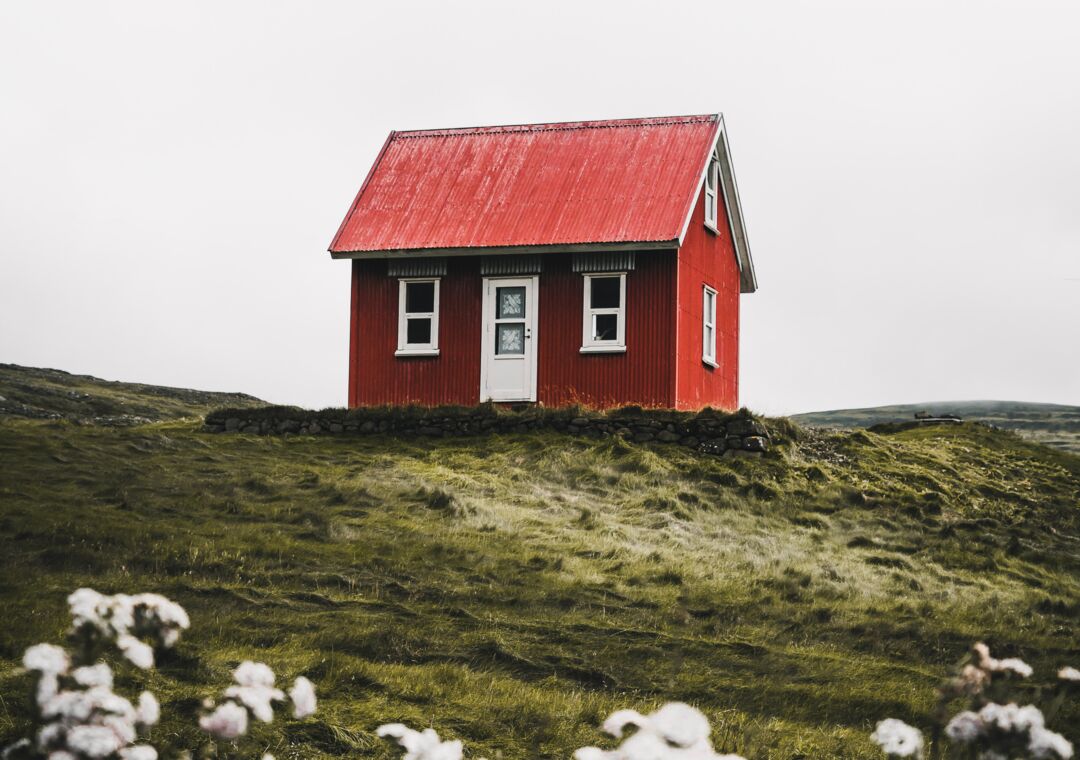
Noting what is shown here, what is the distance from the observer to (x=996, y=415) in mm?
85062

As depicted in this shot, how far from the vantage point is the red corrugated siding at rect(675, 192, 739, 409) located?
27.0m

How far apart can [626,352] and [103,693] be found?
22491 mm

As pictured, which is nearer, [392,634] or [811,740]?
[811,740]

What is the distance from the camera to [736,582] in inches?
627

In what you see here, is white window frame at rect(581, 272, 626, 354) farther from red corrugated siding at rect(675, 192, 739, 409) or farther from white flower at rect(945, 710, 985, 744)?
white flower at rect(945, 710, 985, 744)

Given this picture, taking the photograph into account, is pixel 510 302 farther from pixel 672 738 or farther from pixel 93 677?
pixel 672 738

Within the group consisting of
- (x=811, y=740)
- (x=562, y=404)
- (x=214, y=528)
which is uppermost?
(x=562, y=404)

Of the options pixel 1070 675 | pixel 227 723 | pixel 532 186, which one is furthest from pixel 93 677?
pixel 532 186

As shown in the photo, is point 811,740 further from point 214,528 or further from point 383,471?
point 383,471

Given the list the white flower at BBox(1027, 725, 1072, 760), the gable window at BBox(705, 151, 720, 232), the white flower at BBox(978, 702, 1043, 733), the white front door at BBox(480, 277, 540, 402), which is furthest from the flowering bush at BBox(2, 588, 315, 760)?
the gable window at BBox(705, 151, 720, 232)

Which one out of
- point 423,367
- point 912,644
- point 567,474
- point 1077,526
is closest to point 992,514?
point 1077,526

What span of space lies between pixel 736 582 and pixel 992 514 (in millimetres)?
8980

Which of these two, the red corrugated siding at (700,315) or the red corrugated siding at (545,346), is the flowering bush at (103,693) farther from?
the red corrugated siding at (700,315)

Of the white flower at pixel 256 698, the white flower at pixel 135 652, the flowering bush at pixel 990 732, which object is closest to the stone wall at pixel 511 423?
the flowering bush at pixel 990 732
